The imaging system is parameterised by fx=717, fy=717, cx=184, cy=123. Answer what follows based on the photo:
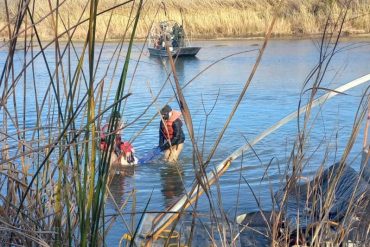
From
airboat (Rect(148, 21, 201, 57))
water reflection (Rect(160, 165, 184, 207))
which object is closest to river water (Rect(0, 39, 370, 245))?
water reflection (Rect(160, 165, 184, 207))

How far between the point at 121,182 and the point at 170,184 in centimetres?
71

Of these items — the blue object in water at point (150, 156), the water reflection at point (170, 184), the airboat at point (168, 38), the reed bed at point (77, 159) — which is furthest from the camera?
the blue object in water at point (150, 156)

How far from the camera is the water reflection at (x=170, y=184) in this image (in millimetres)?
9636

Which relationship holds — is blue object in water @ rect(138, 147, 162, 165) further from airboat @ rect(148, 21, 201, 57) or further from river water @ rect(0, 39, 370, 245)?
airboat @ rect(148, 21, 201, 57)

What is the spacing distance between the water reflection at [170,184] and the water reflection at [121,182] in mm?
504

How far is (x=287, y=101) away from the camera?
1727cm

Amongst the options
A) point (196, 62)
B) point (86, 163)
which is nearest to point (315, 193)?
point (86, 163)

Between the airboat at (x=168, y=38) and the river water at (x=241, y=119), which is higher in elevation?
the airboat at (x=168, y=38)

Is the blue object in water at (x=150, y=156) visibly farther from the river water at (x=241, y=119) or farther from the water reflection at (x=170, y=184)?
the water reflection at (x=170, y=184)

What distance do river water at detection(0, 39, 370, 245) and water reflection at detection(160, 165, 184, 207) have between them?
15 millimetres

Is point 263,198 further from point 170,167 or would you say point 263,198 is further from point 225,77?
point 225,77

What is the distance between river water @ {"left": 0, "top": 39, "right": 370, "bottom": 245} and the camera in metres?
7.70

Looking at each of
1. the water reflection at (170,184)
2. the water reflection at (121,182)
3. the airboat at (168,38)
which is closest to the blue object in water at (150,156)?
the water reflection at (170,184)

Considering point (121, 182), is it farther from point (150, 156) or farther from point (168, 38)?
point (168, 38)
